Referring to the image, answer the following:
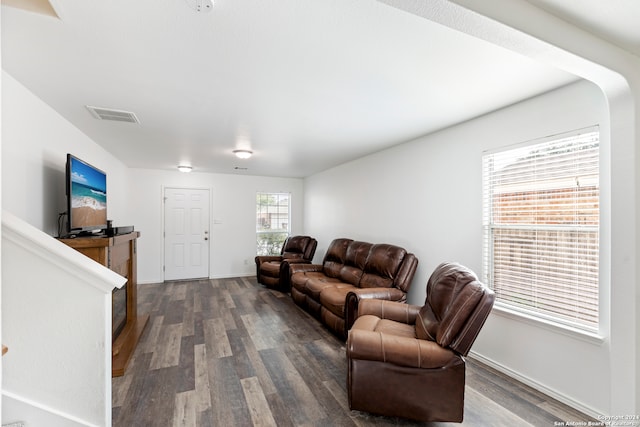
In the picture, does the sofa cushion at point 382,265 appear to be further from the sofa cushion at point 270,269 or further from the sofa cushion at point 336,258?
the sofa cushion at point 270,269

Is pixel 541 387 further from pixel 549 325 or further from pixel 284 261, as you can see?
pixel 284 261

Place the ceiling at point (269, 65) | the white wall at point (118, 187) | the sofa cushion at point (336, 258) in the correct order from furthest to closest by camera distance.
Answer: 1. the sofa cushion at point (336, 258)
2. the white wall at point (118, 187)
3. the ceiling at point (269, 65)

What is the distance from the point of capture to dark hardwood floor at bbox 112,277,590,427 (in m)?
1.95

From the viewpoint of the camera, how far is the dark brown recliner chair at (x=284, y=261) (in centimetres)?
515

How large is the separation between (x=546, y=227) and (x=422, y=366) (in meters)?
1.47

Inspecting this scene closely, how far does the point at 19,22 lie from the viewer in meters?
1.43

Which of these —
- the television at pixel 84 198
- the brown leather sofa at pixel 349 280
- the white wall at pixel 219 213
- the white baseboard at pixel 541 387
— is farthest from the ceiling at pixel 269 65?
the white wall at pixel 219 213

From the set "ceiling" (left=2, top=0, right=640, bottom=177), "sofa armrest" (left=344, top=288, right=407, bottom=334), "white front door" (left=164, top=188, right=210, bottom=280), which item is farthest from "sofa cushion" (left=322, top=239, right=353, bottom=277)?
"white front door" (left=164, top=188, right=210, bottom=280)

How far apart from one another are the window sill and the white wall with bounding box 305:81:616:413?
0.02 metres

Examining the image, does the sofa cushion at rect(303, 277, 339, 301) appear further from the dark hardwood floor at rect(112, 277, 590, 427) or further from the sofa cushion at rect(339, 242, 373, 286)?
the dark hardwood floor at rect(112, 277, 590, 427)

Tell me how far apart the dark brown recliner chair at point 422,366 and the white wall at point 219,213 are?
4880 millimetres

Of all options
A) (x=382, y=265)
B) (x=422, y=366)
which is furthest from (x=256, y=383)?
(x=382, y=265)

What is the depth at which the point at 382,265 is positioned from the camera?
3547 millimetres

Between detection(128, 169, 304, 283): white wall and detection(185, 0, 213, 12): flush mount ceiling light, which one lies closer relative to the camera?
detection(185, 0, 213, 12): flush mount ceiling light
